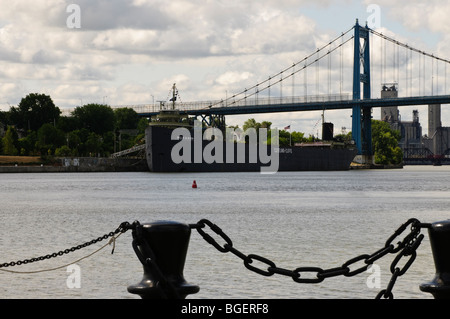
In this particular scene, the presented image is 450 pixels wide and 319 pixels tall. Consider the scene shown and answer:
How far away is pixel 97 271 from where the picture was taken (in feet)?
49.5

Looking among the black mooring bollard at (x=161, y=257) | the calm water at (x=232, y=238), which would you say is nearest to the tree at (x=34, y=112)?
the calm water at (x=232, y=238)

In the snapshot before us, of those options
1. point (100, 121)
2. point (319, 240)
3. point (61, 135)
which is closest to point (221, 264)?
point (319, 240)

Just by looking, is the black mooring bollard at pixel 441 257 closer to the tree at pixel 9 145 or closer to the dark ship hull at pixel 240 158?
the dark ship hull at pixel 240 158

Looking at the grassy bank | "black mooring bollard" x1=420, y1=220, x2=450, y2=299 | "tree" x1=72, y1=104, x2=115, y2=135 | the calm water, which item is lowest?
the calm water

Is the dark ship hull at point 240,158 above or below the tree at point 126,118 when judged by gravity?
below

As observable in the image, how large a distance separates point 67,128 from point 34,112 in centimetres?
770

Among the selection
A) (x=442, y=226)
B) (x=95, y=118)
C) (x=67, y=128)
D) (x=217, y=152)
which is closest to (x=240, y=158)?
(x=217, y=152)

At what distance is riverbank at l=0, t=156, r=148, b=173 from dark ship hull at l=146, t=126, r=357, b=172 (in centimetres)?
1568

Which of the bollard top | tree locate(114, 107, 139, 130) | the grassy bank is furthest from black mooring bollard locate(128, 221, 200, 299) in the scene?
tree locate(114, 107, 139, 130)

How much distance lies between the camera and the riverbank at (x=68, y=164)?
124m

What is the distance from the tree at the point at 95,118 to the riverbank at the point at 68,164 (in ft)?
111

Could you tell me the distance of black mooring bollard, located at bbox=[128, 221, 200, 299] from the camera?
219 inches

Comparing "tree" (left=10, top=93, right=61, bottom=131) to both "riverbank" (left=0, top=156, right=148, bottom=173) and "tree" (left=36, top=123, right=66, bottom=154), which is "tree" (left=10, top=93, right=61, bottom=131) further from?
"riverbank" (left=0, top=156, right=148, bottom=173)
